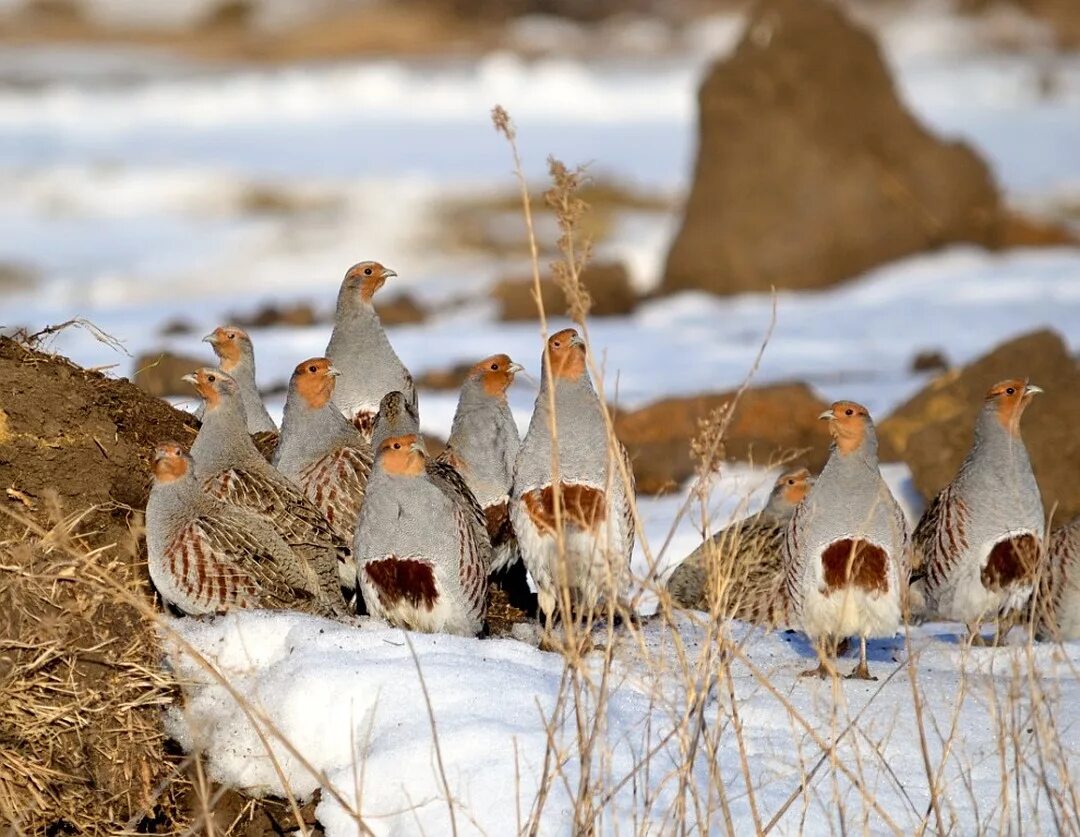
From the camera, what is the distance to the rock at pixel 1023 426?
6.90 m

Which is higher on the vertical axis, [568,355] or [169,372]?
[169,372]

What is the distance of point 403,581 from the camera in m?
4.39

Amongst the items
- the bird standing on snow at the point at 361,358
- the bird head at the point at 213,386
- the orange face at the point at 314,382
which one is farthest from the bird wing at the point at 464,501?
the bird standing on snow at the point at 361,358

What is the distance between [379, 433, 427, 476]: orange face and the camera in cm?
439

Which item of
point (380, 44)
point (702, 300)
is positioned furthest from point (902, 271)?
point (380, 44)

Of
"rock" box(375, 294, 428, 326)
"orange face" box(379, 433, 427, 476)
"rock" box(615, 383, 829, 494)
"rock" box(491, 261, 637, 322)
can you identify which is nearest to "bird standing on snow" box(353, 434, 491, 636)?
"orange face" box(379, 433, 427, 476)

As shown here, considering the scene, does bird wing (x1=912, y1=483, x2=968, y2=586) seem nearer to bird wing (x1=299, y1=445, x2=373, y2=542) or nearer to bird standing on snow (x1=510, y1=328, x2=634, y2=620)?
bird standing on snow (x1=510, y1=328, x2=634, y2=620)

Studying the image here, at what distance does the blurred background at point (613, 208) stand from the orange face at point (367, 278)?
742 millimetres

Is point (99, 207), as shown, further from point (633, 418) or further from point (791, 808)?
point (791, 808)

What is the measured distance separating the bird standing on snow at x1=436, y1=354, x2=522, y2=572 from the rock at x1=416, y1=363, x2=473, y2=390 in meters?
4.85

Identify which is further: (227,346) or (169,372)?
(169,372)

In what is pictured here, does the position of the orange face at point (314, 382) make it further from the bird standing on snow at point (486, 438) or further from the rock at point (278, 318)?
the rock at point (278, 318)

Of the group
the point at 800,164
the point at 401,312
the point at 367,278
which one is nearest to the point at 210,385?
the point at 367,278

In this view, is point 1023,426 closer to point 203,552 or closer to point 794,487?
point 794,487
